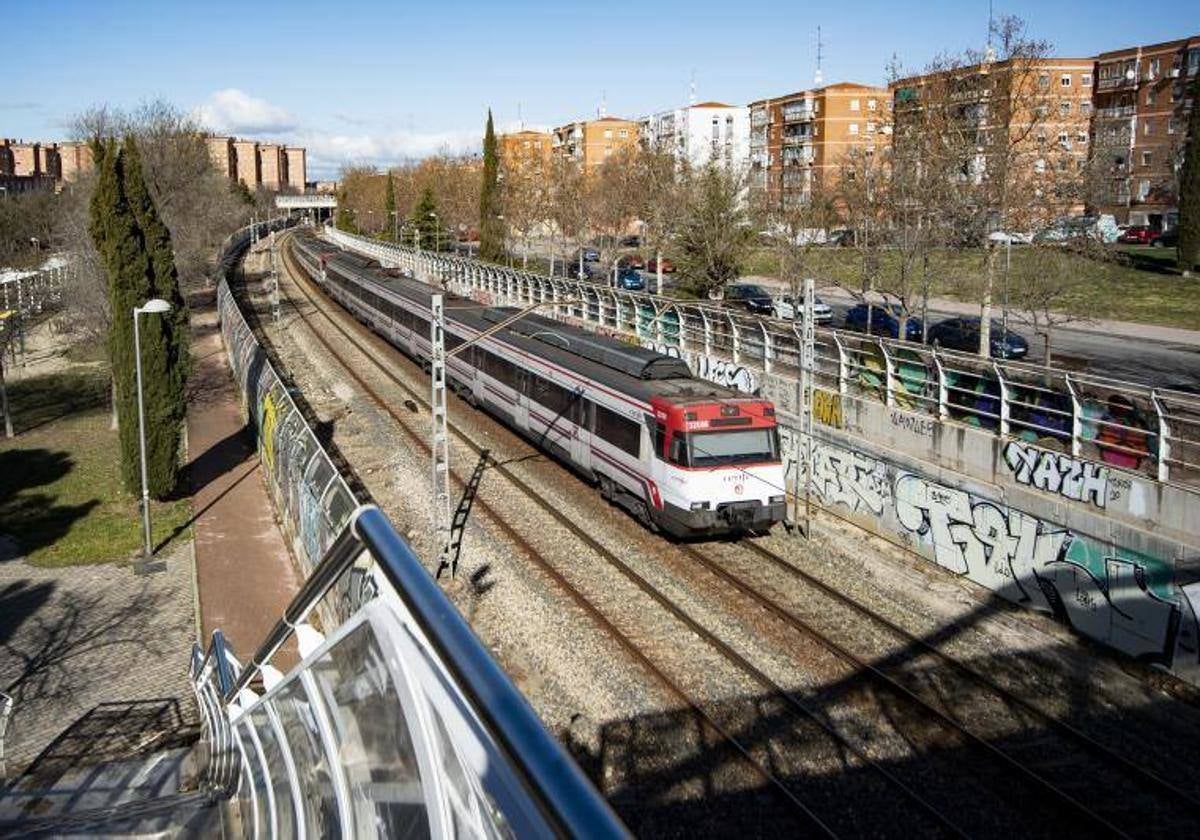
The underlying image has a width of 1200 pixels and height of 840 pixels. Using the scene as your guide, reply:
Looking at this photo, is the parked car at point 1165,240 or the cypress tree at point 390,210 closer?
the parked car at point 1165,240

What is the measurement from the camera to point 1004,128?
75.3ft

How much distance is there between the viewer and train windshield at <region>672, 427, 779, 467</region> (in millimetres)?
16188

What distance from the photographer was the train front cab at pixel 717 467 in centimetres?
1611

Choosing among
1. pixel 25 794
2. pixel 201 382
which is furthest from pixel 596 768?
pixel 201 382

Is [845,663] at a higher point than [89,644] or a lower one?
higher

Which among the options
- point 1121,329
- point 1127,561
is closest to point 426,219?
point 1121,329

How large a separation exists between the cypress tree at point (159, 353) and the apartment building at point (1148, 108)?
63.4 meters

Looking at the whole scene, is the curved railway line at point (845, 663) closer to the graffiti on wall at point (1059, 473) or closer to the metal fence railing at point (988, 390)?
the graffiti on wall at point (1059, 473)

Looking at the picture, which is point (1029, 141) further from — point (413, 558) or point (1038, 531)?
point (413, 558)

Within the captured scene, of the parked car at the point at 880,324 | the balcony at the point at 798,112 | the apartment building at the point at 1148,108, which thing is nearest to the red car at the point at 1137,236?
the apartment building at the point at 1148,108

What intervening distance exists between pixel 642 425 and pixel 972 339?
65.0 ft

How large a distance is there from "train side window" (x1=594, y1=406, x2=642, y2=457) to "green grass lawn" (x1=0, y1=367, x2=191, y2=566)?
874 cm

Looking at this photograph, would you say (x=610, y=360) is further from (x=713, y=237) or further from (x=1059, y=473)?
(x=713, y=237)

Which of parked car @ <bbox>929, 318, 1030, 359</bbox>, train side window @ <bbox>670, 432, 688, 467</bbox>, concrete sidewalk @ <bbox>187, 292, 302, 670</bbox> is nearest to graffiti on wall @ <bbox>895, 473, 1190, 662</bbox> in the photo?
train side window @ <bbox>670, 432, 688, 467</bbox>
